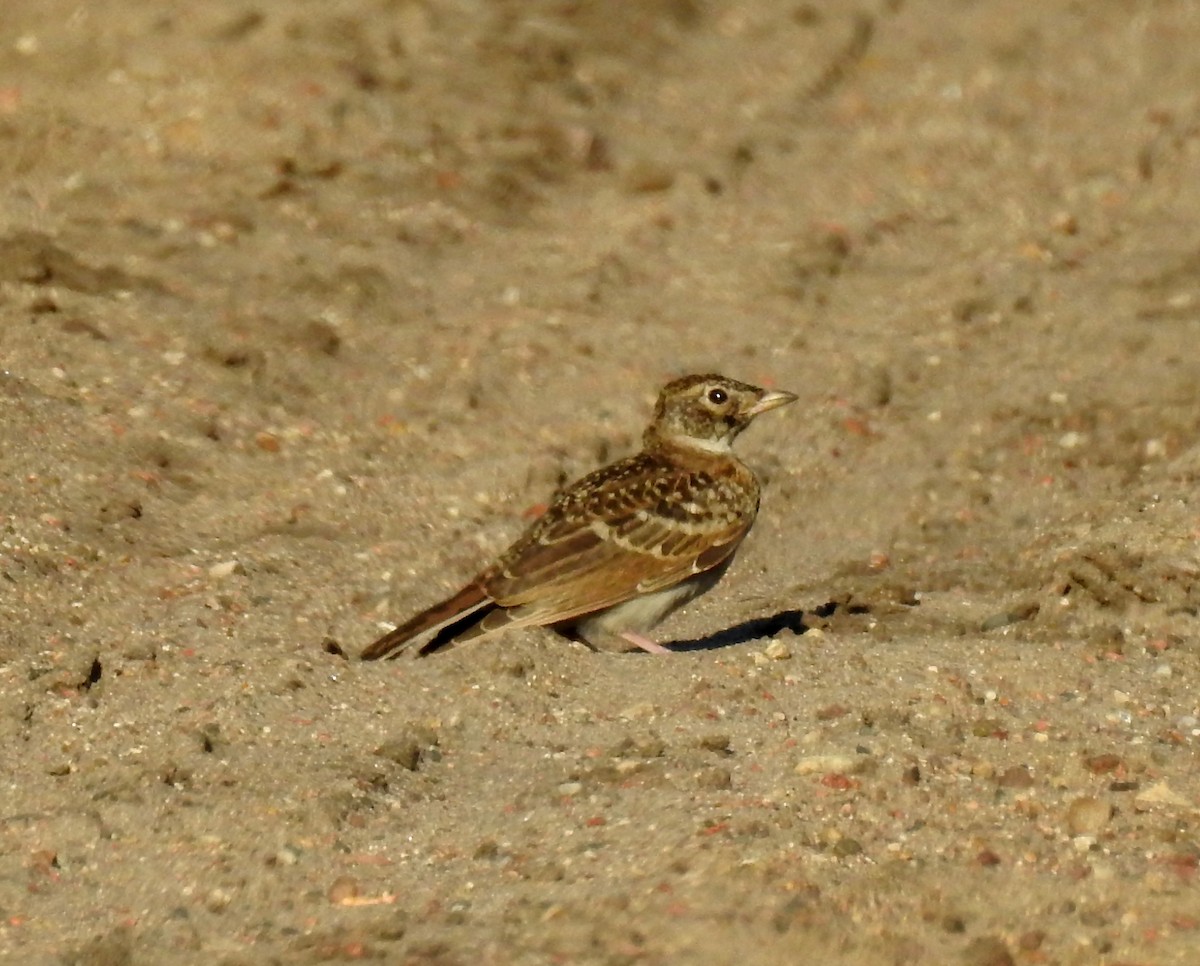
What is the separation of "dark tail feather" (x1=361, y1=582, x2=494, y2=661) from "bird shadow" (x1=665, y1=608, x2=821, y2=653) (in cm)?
93

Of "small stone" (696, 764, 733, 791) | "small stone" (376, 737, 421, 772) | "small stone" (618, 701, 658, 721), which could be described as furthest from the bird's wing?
"small stone" (696, 764, 733, 791)

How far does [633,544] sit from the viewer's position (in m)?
8.16

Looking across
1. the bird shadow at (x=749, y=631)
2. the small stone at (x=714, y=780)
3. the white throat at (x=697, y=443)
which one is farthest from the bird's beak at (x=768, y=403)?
the small stone at (x=714, y=780)

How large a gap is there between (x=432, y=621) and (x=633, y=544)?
0.85 meters

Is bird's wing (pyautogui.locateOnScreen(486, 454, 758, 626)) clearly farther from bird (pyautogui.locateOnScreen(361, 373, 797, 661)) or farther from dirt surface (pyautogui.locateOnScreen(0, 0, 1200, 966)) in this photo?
dirt surface (pyautogui.locateOnScreen(0, 0, 1200, 966))

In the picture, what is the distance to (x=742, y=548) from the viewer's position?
31.5ft

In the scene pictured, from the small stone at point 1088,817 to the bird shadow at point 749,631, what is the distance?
2.16m

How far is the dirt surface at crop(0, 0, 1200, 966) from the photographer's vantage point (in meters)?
6.09

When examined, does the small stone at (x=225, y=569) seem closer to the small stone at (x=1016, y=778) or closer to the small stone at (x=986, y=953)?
the small stone at (x=1016, y=778)

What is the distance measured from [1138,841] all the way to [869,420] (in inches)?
180

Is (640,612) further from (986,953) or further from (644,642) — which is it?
(986,953)

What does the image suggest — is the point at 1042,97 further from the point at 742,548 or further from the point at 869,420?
the point at 742,548

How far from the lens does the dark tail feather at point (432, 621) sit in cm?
773

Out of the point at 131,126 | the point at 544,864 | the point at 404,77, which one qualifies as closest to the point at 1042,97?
the point at 404,77
